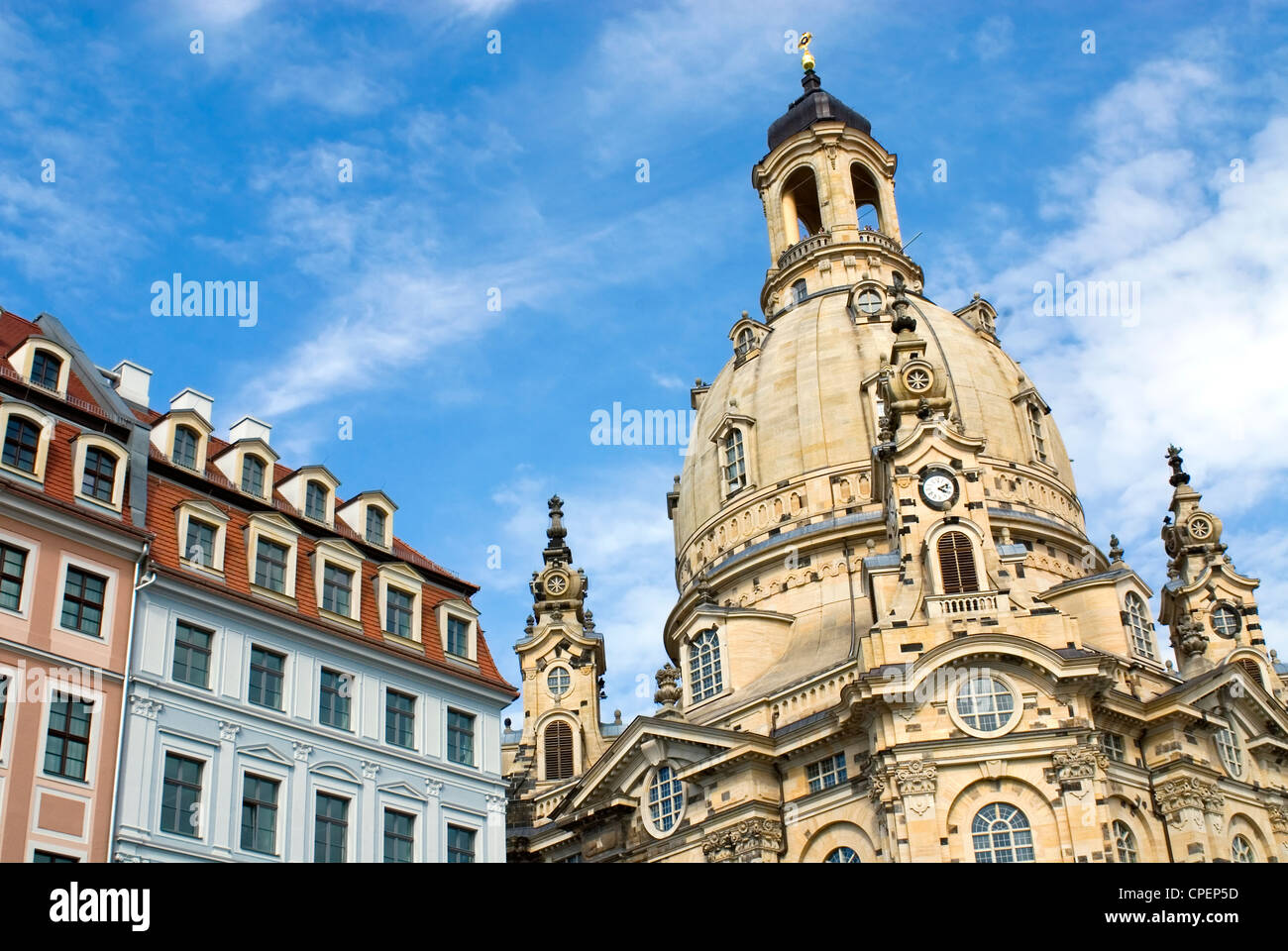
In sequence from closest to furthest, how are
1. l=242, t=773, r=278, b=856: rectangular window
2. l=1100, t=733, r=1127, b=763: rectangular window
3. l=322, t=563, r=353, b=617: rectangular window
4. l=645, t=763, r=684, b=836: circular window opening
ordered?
l=242, t=773, r=278, b=856: rectangular window
l=322, t=563, r=353, b=617: rectangular window
l=1100, t=733, r=1127, b=763: rectangular window
l=645, t=763, r=684, b=836: circular window opening

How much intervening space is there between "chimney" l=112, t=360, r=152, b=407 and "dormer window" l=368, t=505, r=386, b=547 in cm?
670

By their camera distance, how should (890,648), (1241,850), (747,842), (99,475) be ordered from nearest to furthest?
(99,475), (890,648), (747,842), (1241,850)

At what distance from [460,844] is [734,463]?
109 feet

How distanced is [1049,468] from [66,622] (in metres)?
47.6

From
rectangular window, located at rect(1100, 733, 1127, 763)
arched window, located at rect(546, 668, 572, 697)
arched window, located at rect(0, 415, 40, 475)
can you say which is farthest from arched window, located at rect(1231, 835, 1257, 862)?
arched window, located at rect(0, 415, 40, 475)

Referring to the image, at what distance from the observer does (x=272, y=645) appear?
32.8 meters

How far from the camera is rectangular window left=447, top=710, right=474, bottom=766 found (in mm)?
35991

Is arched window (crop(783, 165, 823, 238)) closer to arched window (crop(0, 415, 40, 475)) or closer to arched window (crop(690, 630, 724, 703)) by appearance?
arched window (crop(690, 630, 724, 703))

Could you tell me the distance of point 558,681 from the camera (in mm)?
67188

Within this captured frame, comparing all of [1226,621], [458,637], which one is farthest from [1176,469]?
[458,637]

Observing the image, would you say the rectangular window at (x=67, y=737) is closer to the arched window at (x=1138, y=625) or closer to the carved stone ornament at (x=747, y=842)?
the carved stone ornament at (x=747, y=842)

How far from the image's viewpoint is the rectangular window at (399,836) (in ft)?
109

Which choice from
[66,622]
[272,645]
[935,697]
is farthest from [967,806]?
[66,622]

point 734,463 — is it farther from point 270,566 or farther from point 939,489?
point 270,566
